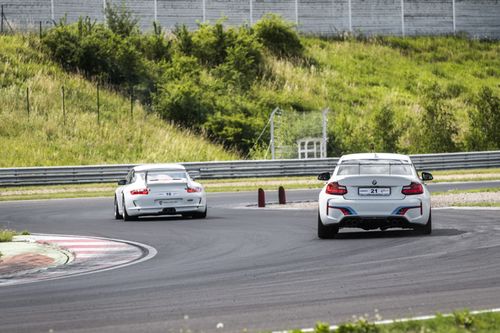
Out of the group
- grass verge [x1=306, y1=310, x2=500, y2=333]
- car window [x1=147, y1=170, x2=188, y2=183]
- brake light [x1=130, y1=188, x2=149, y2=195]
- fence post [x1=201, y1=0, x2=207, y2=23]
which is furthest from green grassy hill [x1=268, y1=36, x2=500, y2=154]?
grass verge [x1=306, y1=310, x2=500, y2=333]

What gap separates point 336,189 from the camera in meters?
17.9

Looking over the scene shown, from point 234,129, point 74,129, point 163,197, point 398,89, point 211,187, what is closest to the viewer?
point 163,197

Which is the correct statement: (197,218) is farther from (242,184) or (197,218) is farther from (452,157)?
(452,157)

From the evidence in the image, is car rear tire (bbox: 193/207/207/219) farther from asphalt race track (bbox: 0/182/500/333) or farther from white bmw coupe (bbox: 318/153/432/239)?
white bmw coupe (bbox: 318/153/432/239)

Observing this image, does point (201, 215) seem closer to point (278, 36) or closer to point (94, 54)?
point (94, 54)

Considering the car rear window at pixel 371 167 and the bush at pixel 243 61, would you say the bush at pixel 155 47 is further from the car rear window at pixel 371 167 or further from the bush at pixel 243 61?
the car rear window at pixel 371 167

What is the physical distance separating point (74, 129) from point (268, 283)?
37.5 m

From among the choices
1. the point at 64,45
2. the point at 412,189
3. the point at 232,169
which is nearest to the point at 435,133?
the point at 232,169

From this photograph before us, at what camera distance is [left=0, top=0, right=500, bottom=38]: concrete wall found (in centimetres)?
6016

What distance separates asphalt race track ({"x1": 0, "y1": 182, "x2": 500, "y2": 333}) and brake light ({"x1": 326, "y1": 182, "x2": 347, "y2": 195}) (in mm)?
779


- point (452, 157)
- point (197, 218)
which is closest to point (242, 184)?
point (452, 157)

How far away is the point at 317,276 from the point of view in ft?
41.9

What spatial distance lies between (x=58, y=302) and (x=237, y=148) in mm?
39555

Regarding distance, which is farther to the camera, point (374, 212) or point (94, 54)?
point (94, 54)
